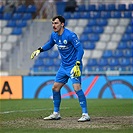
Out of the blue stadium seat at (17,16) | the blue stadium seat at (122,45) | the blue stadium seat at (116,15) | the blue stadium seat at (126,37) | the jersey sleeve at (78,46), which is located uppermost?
the blue stadium seat at (17,16)

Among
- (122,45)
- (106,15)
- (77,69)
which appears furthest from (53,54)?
(77,69)

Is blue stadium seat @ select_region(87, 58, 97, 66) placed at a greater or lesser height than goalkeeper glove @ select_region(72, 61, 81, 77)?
greater

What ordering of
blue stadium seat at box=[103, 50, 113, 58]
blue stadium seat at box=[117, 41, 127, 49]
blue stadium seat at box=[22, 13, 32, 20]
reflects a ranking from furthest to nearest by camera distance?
blue stadium seat at box=[22, 13, 32, 20]
blue stadium seat at box=[117, 41, 127, 49]
blue stadium seat at box=[103, 50, 113, 58]

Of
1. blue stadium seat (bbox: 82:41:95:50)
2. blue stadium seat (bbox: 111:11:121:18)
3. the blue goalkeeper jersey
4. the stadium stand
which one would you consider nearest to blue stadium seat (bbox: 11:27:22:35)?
the stadium stand

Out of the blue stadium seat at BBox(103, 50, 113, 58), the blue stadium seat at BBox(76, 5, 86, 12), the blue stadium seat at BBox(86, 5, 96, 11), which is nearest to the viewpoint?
the blue stadium seat at BBox(103, 50, 113, 58)

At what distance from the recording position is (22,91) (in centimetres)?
2411

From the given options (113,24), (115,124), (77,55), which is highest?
(113,24)

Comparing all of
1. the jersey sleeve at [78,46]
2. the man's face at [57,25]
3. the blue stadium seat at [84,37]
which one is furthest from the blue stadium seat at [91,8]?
the jersey sleeve at [78,46]

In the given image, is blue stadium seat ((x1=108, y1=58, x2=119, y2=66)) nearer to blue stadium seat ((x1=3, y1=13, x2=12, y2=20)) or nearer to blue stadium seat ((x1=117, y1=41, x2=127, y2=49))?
blue stadium seat ((x1=117, y1=41, x2=127, y2=49))

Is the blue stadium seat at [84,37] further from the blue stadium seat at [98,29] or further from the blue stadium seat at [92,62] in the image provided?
the blue stadium seat at [92,62]

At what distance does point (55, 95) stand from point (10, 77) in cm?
1242

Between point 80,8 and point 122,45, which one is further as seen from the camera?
point 80,8

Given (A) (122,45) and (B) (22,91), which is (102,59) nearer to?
(A) (122,45)

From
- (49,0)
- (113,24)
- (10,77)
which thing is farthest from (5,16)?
(10,77)
